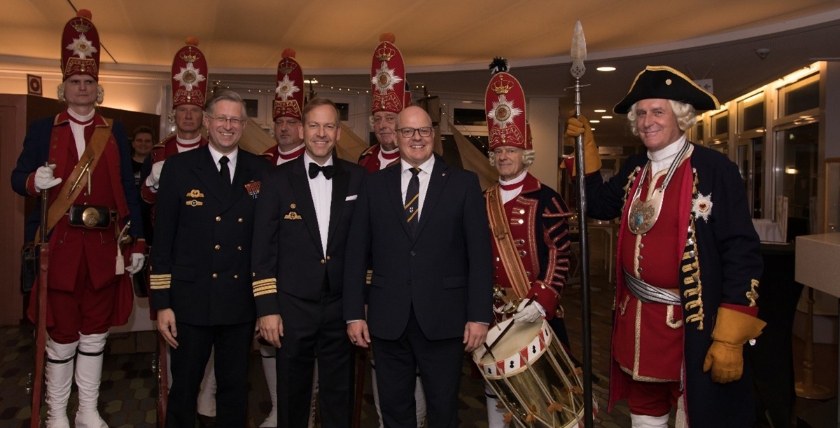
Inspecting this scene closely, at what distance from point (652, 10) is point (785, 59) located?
207 cm

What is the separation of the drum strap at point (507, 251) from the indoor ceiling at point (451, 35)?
2.70 meters

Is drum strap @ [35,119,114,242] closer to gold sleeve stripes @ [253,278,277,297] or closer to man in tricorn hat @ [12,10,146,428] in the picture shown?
man in tricorn hat @ [12,10,146,428]

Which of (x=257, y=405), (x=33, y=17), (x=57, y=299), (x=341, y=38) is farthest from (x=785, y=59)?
(x=33, y=17)

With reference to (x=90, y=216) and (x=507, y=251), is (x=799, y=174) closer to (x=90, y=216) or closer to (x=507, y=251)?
A: (x=507, y=251)

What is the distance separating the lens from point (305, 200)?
8.19 feet

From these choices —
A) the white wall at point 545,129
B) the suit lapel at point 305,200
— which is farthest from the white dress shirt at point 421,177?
the white wall at point 545,129

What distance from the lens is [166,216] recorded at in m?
2.57

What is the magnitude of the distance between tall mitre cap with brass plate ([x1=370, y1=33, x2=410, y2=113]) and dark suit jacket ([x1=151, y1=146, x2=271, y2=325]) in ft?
4.26

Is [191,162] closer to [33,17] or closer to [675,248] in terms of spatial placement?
[675,248]

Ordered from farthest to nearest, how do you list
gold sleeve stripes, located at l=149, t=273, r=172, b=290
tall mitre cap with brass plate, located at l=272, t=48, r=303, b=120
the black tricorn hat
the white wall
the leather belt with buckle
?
the white wall
tall mitre cap with brass plate, located at l=272, t=48, r=303, b=120
the leather belt with buckle
gold sleeve stripes, located at l=149, t=273, r=172, b=290
the black tricorn hat

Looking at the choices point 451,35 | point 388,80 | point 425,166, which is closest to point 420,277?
point 425,166

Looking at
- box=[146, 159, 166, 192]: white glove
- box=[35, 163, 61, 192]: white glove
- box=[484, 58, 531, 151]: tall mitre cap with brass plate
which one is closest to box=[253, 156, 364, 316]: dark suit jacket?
box=[484, 58, 531, 151]: tall mitre cap with brass plate

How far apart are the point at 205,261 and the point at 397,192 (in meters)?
0.91

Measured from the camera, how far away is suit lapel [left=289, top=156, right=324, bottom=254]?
247 cm
